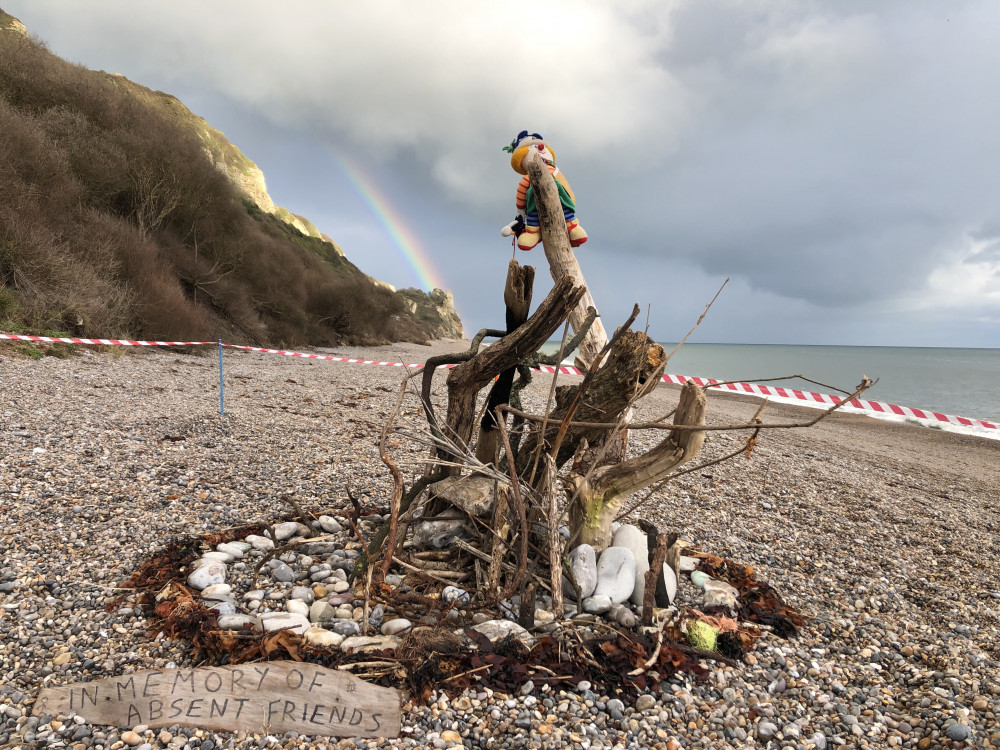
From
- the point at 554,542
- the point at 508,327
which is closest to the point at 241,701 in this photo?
the point at 554,542

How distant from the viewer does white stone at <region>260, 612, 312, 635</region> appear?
8.98 ft

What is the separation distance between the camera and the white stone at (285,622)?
2.74 m

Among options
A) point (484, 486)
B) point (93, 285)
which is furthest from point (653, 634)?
point (93, 285)

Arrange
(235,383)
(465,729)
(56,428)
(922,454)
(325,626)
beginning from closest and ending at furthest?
1. (465,729)
2. (325,626)
3. (56,428)
4. (235,383)
5. (922,454)

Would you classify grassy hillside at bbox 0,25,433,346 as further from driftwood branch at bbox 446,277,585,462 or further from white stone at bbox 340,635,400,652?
white stone at bbox 340,635,400,652

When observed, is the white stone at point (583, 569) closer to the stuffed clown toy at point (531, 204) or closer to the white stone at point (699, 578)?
the white stone at point (699, 578)

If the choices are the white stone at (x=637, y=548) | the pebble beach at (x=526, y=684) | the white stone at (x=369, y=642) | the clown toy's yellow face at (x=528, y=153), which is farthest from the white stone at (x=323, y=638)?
the clown toy's yellow face at (x=528, y=153)

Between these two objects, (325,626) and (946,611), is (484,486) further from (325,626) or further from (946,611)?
(946,611)

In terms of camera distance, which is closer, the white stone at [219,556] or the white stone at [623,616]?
the white stone at [623,616]

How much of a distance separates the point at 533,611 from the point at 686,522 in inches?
123

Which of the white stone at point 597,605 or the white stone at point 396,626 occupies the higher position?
the white stone at point 597,605

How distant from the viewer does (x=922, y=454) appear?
43.4ft

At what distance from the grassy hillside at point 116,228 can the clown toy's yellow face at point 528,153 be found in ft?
41.9

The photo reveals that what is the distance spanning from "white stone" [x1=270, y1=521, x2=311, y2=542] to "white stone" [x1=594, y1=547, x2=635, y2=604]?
2287mm
